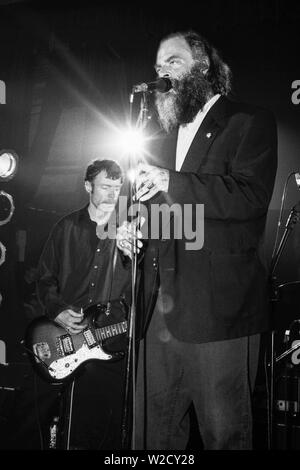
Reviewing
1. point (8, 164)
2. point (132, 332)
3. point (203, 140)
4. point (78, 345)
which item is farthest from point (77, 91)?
point (132, 332)

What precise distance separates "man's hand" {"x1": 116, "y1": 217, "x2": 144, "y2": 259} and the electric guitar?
3.80 ft

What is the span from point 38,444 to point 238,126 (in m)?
2.38

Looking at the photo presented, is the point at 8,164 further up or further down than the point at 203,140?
further up

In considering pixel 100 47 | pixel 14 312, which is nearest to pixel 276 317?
pixel 14 312

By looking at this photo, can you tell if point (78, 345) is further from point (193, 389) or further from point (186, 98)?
point (186, 98)

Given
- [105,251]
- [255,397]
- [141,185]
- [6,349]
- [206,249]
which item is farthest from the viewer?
[6,349]

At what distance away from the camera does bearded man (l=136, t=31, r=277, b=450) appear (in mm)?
1645

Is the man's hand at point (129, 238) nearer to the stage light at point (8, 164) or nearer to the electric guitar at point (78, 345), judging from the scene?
the electric guitar at point (78, 345)

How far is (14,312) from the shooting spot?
3.60 m

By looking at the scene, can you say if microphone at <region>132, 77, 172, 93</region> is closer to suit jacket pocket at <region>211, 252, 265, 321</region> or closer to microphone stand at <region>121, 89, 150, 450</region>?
microphone stand at <region>121, 89, 150, 450</region>

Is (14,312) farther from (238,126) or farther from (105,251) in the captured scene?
(238,126)

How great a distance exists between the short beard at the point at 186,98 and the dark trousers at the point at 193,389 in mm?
882

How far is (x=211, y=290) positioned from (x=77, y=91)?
256 centimetres

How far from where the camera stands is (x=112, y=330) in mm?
2832
